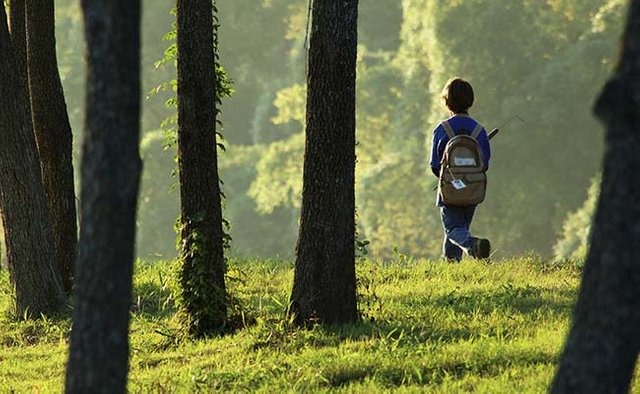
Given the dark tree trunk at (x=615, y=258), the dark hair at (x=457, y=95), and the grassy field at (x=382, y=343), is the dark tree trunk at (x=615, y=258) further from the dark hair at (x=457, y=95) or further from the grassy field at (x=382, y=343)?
the dark hair at (x=457, y=95)

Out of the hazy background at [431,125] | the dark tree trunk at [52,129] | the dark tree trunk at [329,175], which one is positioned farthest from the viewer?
the hazy background at [431,125]

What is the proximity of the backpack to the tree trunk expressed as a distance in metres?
2.67

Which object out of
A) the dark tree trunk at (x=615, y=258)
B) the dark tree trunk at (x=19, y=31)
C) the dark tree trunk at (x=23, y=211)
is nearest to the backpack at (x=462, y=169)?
the dark tree trunk at (x=23, y=211)

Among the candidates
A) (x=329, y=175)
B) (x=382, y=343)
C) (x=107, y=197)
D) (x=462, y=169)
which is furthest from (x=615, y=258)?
(x=462, y=169)

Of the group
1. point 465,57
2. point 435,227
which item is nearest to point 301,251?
point 465,57

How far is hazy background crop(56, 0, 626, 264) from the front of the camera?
5141 cm

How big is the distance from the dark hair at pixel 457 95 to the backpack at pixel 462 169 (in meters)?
0.20

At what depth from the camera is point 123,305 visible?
5.76 m

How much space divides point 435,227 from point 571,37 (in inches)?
396

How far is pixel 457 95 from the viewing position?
12.9m

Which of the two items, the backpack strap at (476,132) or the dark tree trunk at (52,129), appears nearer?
the backpack strap at (476,132)

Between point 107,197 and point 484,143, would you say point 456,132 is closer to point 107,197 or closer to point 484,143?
point 484,143

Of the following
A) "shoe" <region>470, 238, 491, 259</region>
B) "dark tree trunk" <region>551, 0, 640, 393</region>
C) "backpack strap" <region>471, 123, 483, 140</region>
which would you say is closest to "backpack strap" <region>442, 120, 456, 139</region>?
"backpack strap" <region>471, 123, 483, 140</region>

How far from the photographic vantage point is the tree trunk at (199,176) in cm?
1076
